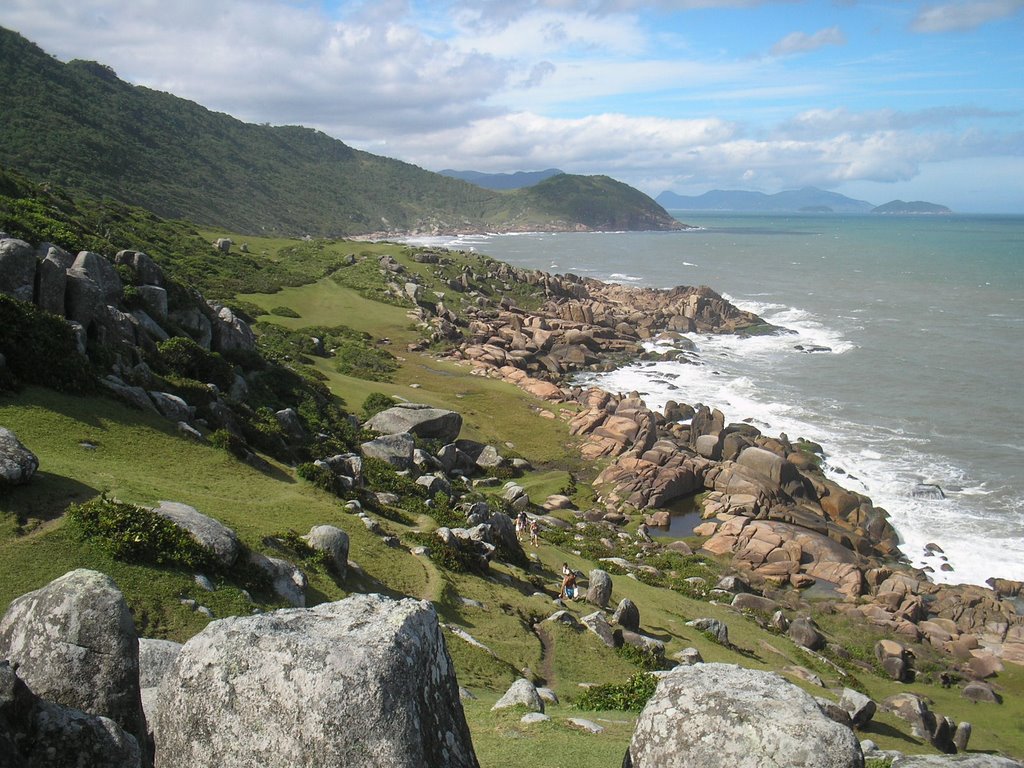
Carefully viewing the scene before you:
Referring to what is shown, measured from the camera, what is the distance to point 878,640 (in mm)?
26828

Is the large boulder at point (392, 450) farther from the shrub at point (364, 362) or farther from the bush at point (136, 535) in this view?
the shrub at point (364, 362)

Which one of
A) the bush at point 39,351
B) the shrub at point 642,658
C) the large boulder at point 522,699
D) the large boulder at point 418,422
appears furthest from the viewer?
the large boulder at point 418,422

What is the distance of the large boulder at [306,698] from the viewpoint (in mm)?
5781

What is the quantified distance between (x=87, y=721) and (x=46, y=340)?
1564cm

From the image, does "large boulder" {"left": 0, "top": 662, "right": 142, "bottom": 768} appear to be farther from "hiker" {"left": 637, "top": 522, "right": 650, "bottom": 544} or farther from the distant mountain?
the distant mountain

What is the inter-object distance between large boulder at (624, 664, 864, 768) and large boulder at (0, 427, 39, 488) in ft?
39.0

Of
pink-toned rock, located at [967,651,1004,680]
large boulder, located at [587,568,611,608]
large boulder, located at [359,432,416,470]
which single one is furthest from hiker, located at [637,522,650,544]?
pink-toned rock, located at [967,651,1004,680]

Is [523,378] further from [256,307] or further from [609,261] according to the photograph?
[609,261]

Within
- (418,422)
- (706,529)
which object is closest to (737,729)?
(706,529)

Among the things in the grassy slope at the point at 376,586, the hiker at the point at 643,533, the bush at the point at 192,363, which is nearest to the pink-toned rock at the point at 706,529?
the hiker at the point at 643,533

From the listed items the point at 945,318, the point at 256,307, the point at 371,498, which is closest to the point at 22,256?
the point at 371,498

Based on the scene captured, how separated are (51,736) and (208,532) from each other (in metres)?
8.54

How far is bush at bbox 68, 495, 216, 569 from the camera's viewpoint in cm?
1288

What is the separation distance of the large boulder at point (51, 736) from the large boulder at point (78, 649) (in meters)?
0.52
